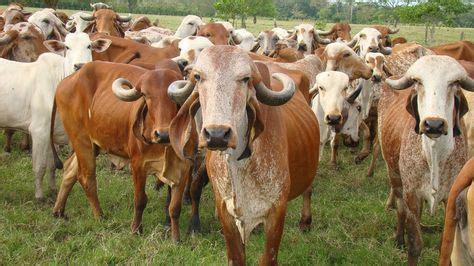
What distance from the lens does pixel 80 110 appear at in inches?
242

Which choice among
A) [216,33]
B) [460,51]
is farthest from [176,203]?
[460,51]

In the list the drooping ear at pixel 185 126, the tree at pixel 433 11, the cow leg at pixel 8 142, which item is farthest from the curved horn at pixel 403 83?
the tree at pixel 433 11

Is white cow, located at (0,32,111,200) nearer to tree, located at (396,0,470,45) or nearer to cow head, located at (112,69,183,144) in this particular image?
cow head, located at (112,69,183,144)

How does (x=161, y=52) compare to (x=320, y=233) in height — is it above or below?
above

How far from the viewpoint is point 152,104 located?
17.2 ft

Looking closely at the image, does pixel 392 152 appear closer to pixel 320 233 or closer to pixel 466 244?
pixel 320 233

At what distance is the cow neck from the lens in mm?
4504

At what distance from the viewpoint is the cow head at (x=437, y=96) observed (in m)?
4.18

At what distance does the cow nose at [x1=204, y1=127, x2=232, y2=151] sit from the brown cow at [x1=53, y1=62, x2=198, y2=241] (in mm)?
1901

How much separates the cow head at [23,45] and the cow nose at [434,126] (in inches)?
293

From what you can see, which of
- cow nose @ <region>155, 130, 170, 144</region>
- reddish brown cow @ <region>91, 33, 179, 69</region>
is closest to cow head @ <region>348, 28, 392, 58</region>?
reddish brown cow @ <region>91, 33, 179, 69</region>

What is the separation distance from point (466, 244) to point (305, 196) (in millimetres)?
2965

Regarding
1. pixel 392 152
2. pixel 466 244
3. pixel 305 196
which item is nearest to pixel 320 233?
pixel 305 196

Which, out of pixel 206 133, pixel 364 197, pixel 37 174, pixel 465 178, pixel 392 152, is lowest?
pixel 364 197
